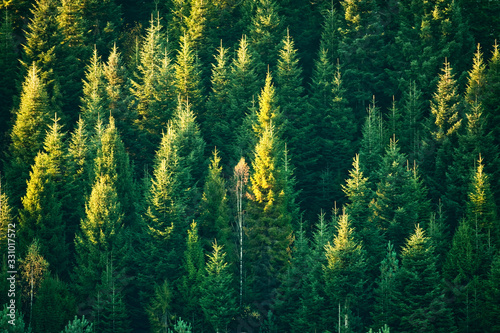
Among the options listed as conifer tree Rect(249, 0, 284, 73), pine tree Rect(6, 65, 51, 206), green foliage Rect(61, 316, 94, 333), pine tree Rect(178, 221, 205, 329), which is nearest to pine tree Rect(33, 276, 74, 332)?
green foliage Rect(61, 316, 94, 333)

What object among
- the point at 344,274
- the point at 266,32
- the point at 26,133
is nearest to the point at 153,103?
the point at 26,133

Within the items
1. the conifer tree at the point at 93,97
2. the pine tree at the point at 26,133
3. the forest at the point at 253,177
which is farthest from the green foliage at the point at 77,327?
the conifer tree at the point at 93,97

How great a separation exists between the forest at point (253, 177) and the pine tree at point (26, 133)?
0.16m

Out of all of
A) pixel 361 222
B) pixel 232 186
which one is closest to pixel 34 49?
pixel 232 186

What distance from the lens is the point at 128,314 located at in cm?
6100

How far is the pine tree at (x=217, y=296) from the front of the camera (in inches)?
2245

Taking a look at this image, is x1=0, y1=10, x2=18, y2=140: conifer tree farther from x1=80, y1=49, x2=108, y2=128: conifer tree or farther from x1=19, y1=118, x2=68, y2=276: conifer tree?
x1=19, y1=118, x2=68, y2=276: conifer tree

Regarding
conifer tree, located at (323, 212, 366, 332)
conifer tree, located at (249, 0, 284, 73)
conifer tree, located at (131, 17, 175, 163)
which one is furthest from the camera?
conifer tree, located at (249, 0, 284, 73)

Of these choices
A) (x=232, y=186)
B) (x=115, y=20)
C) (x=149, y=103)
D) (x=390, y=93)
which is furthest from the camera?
(x=115, y=20)

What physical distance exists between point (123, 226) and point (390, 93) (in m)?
31.7

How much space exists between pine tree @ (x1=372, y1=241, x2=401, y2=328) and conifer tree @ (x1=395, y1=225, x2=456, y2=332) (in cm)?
52

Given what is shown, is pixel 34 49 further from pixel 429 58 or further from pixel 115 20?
pixel 429 58

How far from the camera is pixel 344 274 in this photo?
5722 centimetres

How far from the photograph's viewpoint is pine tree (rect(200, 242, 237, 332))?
57.0 m
